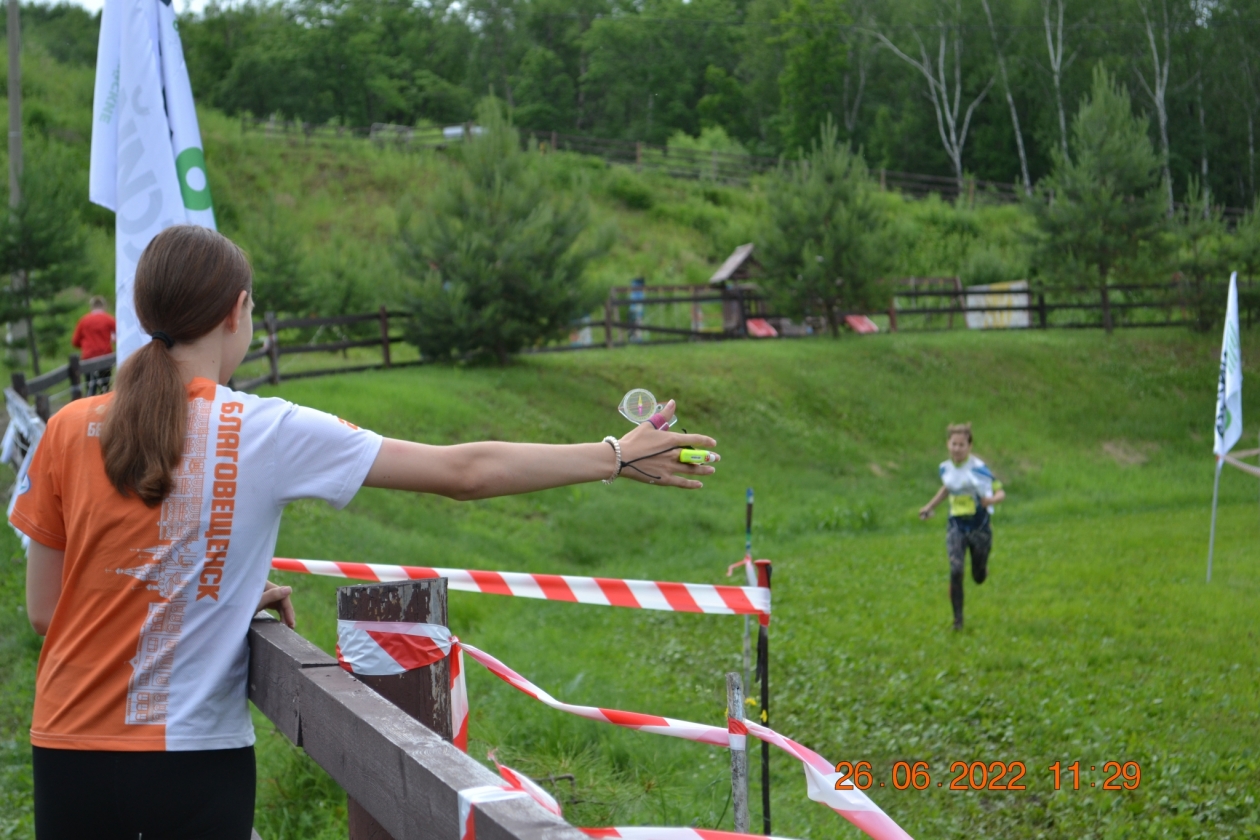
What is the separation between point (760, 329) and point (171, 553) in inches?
1164

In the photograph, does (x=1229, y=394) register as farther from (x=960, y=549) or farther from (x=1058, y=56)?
(x=1058, y=56)

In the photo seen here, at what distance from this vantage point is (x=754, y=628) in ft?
36.5

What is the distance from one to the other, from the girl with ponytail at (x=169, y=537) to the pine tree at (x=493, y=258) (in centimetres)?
1985

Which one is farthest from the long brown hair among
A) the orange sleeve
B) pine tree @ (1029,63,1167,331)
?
pine tree @ (1029,63,1167,331)

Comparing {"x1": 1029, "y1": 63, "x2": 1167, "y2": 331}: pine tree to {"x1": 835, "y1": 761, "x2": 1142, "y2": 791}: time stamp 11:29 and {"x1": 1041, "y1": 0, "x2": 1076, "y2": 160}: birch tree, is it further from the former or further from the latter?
{"x1": 835, "y1": 761, "x2": 1142, "y2": 791}: time stamp 11:29

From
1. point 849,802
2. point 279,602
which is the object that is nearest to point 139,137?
point 279,602

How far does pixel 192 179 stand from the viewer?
643 cm

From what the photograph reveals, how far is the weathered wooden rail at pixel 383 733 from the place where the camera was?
1.73 m

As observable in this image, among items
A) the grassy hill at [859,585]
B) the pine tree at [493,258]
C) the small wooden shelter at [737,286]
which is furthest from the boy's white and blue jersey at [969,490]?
the small wooden shelter at [737,286]

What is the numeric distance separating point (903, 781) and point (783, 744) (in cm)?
370

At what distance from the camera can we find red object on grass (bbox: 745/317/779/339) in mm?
31062

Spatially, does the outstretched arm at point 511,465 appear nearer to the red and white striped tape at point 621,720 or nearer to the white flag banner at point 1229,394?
the red and white striped tape at point 621,720

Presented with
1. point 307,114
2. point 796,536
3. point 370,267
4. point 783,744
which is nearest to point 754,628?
point 796,536

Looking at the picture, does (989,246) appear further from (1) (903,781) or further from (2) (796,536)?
(1) (903,781)
